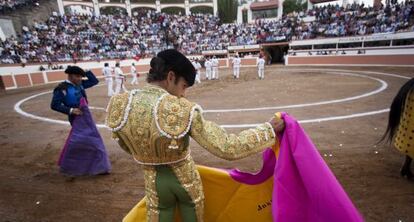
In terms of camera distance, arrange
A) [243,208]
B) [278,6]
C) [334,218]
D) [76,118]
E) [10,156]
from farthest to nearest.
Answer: [278,6] < [10,156] < [76,118] < [243,208] < [334,218]

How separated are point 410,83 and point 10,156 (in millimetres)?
5675

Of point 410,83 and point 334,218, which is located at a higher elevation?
point 410,83

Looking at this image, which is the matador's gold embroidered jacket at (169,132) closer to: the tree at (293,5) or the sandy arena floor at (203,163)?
the sandy arena floor at (203,163)

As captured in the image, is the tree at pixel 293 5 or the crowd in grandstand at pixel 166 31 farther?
the tree at pixel 293 5

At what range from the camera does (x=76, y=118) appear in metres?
3.36

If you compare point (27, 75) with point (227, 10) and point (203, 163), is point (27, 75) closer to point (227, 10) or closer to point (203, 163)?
point (203, 163)

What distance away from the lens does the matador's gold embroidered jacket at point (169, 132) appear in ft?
3.87

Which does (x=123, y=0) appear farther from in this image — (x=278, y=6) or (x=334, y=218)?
(x=334, y=218)

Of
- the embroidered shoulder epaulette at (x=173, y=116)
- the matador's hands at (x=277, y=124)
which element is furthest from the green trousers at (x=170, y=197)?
the matador's hands at (x=277, y=124)

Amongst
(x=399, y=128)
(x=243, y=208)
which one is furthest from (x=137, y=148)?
(x=399, y=128)

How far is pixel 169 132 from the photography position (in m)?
1.18

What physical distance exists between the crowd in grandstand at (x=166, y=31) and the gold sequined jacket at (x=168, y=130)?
19.2 metres

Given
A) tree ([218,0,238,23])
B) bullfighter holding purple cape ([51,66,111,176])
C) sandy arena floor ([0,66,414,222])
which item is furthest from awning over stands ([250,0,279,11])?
bullfighter holding purple cape ([51,66,111,176])

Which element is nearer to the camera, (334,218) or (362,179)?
(334,218)
